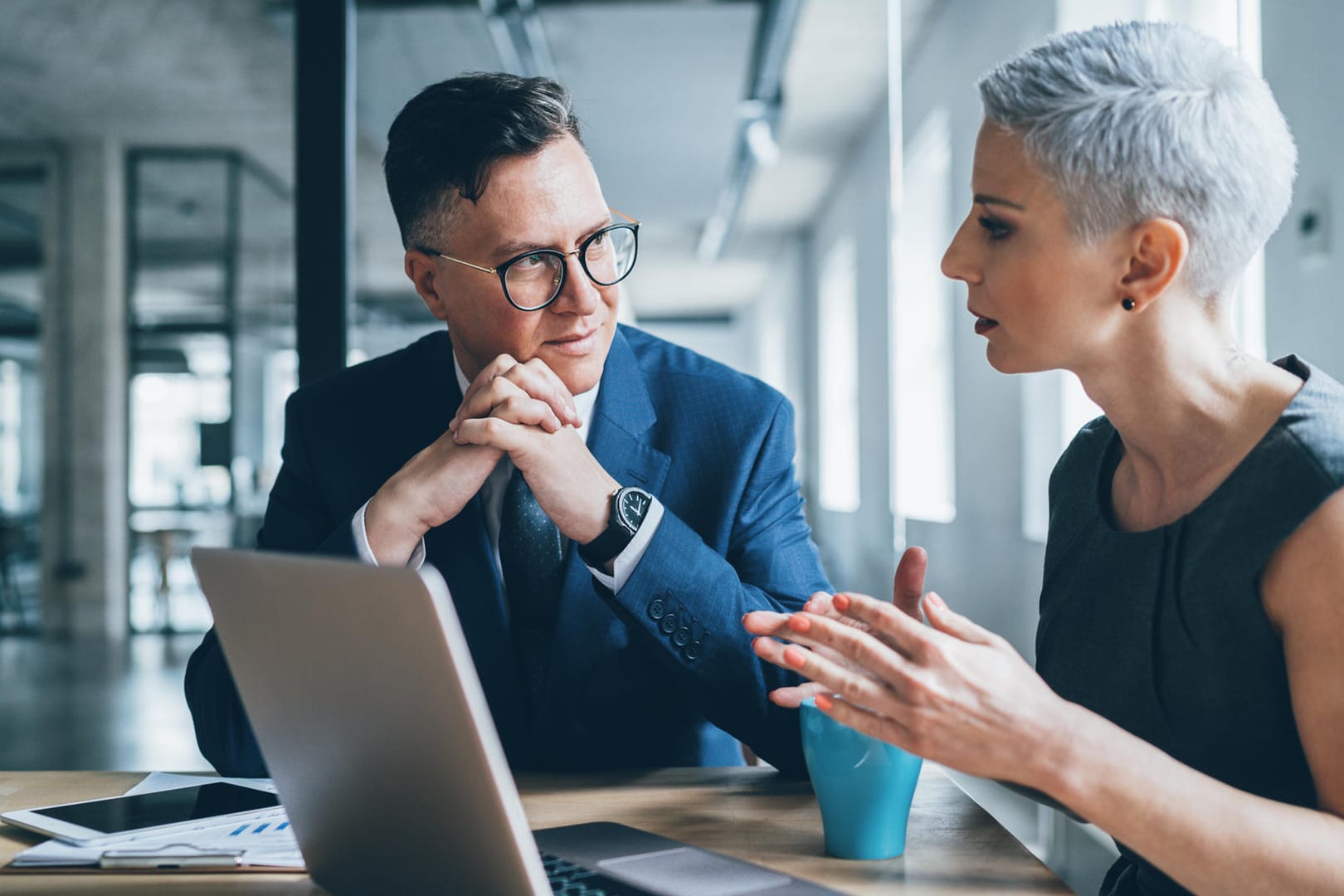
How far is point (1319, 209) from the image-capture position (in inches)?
82.3

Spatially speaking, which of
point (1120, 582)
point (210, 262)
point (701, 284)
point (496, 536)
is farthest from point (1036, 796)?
point (701, 284)

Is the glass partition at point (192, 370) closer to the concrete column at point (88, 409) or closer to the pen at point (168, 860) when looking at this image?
the concrete column at point (88, 409)

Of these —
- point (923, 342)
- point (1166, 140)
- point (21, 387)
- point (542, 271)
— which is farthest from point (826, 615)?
point (923, 342)

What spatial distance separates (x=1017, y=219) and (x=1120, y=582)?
39cm

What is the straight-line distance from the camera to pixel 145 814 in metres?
1.11

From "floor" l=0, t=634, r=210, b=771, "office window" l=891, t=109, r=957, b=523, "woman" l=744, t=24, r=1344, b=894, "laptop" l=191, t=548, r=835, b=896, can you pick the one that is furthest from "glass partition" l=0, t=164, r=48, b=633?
"woman" l=744, t=24, r=1344, b=894

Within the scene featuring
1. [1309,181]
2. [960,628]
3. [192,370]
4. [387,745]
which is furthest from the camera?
[192,370]

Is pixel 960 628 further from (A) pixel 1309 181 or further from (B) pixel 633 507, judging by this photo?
(A) pixel 1309 181

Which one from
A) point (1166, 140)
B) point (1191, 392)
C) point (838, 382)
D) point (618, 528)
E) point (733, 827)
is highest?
point (838, 382)

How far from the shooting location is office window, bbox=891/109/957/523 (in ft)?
18.9

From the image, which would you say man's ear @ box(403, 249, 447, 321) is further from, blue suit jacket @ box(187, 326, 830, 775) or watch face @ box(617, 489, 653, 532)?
watch face @ box(617, 489, 653, 532)

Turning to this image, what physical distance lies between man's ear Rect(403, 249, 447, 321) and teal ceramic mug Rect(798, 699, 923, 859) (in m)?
0.90

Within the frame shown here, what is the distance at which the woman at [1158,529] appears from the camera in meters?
0.81

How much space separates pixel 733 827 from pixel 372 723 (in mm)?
468
